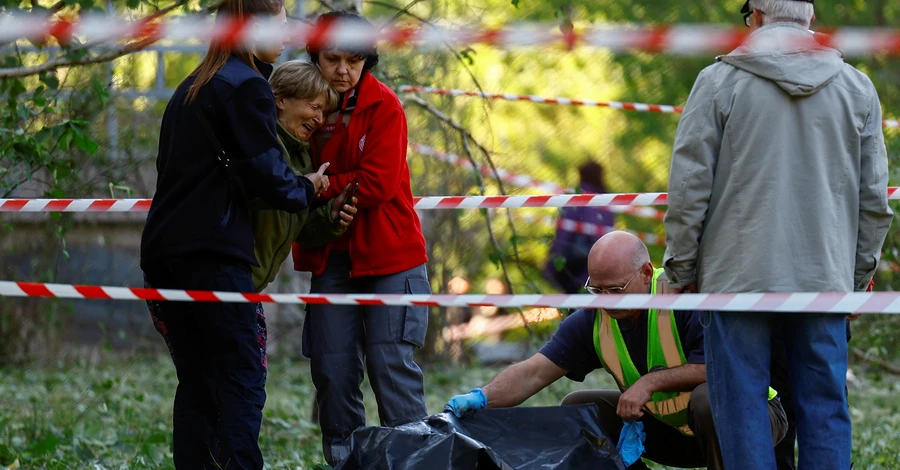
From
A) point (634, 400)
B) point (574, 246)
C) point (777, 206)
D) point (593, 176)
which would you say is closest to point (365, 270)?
point (634, 400)

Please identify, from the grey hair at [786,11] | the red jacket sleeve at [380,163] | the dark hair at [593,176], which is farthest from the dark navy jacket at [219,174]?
the dark hair at [593,176]

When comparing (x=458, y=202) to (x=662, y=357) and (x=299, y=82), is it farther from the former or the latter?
(x=662, y=357)

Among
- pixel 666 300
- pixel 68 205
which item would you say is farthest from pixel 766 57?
pixel 68 205

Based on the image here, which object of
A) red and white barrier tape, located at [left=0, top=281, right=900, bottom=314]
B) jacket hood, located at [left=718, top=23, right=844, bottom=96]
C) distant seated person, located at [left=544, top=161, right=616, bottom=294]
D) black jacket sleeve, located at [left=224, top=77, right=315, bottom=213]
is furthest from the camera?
distant seated person, located at [left=544, top=161, right=616, bottom=294]

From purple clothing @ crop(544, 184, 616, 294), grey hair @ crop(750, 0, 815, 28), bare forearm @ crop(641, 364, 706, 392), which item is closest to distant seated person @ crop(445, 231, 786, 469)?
bare forearm @ crop(641, 364, 706, 392)

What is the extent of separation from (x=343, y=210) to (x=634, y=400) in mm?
1131

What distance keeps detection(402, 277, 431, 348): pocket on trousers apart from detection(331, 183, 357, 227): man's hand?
33 centimetres

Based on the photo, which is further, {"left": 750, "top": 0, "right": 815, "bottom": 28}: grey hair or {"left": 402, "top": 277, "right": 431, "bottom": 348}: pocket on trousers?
{"left": 402, "top": 277, "right": 431, "bottom": 348}: pocket on trousers

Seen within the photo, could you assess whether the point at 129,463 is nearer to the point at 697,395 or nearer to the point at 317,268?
the point at 317,268

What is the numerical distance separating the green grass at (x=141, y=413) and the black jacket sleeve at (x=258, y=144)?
162cm

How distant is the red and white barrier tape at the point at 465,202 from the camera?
431 centimetres

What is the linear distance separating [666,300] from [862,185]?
0.66 meters

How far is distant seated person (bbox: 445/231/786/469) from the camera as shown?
3605mm

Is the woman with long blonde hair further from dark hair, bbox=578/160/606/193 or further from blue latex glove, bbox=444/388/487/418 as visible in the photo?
dark hair, bbox=578/160/606/193
